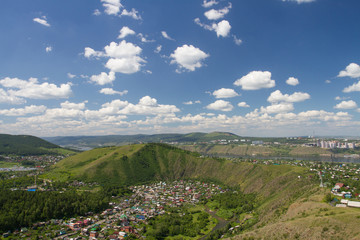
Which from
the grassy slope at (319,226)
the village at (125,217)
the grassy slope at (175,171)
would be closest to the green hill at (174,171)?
the grassy slope at (175,171)

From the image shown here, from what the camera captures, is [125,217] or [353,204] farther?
[125,217]

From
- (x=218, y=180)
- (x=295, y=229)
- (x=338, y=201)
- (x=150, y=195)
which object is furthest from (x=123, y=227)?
(x=218, y=180)

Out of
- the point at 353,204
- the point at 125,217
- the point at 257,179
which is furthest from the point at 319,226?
the point at 257,179

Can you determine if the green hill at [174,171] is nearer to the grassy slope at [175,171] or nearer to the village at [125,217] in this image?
the grassy slope at [175,171]

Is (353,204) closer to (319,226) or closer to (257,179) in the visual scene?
(319,226)

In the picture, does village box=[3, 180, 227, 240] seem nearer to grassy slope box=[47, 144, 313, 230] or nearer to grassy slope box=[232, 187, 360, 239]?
grassy slope box=[47, 144, 313, 230]

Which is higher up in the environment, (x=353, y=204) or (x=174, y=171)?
(x=353, y=204)

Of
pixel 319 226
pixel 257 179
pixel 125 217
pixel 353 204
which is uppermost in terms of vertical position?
pixel 353 204

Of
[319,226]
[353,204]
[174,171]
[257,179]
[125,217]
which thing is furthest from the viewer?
[174,171]

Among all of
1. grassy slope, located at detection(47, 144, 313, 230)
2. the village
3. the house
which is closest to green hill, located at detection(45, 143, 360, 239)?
grassy slope, located at detection(47, 144, 313, 230)

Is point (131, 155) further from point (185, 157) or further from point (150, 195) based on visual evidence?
point (150, 195)
